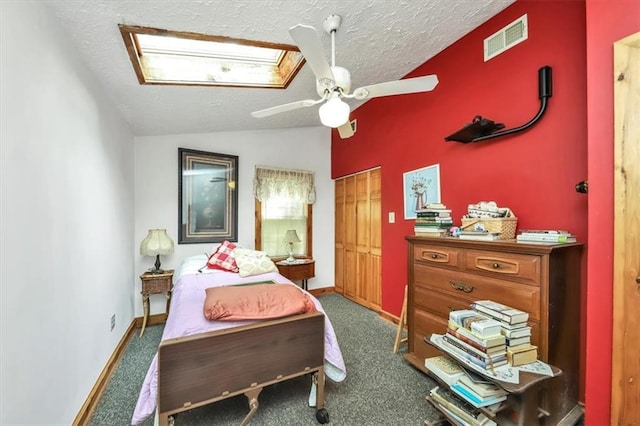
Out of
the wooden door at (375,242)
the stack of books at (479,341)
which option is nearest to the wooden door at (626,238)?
the stack of books at (479,341)

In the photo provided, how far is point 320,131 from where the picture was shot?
4.44 m

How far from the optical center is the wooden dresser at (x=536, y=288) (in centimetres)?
140

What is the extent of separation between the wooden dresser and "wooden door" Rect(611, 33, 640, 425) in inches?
10.4

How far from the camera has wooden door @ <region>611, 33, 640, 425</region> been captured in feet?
3.60

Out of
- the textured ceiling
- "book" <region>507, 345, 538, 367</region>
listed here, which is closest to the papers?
"book" <region>507, 345, 538, 367</region>

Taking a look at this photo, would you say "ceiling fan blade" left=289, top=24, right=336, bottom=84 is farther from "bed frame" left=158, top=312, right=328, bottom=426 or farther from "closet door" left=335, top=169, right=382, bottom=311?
"closet door" left=335, top=169, right=382, bottom=311

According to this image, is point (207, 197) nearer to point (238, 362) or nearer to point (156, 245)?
point (156, 245)

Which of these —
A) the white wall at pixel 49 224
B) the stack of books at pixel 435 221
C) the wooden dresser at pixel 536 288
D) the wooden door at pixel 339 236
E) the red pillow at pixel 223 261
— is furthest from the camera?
the wooden door at pixel 339 236

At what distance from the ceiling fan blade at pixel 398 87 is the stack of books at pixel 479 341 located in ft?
4.41

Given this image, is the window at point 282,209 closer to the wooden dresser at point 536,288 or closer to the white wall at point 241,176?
the white wall at point 241,176

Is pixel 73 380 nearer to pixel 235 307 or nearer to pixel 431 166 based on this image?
pixel 235 307

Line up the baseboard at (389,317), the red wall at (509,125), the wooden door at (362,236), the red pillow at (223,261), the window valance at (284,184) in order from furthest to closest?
the window valance at (284,184), the wooden door at (362,236), the baseboard at (389,317), the red pillow at (223,261), the red wall at (509,125)

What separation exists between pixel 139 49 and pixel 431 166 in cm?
260

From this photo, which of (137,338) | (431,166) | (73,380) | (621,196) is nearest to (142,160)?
(137,338)
